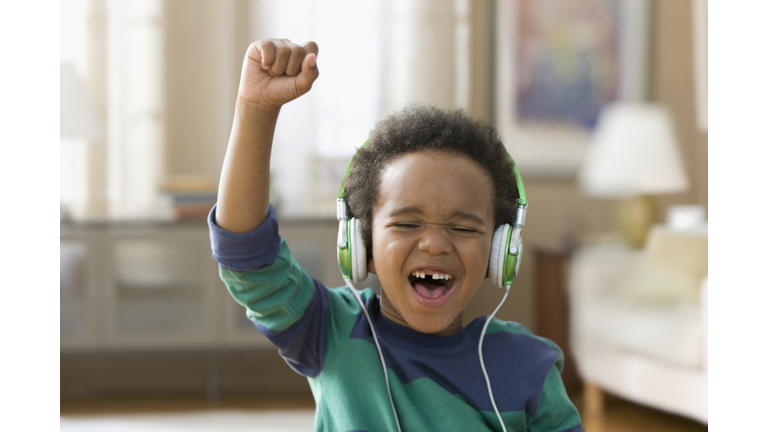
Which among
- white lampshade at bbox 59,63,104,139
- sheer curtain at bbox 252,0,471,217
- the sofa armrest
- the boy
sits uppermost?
sheer curtain at bbox 252,0,471,217

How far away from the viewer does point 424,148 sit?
2.24ft

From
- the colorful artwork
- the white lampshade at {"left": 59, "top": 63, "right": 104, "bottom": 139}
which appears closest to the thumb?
the white lampshade at {"left": 59, "top": 63, "right": 104, "bottom": 139}

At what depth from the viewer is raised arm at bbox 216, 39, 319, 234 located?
1.86 ft

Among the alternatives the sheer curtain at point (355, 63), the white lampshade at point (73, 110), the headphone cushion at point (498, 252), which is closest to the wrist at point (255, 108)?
the headphone cushion at point (498, 252)

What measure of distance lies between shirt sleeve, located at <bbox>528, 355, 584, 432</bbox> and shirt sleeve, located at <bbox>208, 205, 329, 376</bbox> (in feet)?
0.74

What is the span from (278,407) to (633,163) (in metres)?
1.63

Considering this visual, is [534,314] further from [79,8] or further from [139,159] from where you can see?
[79,8]

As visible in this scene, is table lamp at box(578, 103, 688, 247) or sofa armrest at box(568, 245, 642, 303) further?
table lamp at box(578, 103, 688, 247)

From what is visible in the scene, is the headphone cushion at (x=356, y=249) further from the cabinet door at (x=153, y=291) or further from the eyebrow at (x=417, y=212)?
the cabinet door at (x=153, y=291)

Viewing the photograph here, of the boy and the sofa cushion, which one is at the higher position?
the boy

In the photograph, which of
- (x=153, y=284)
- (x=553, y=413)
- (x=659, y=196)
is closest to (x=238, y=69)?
(x=153, y=284)

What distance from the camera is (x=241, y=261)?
60cm

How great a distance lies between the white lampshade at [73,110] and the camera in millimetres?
2049

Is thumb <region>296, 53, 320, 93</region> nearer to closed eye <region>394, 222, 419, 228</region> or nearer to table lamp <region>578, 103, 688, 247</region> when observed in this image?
closed eye <region>394, 222, 419, 228</region>
